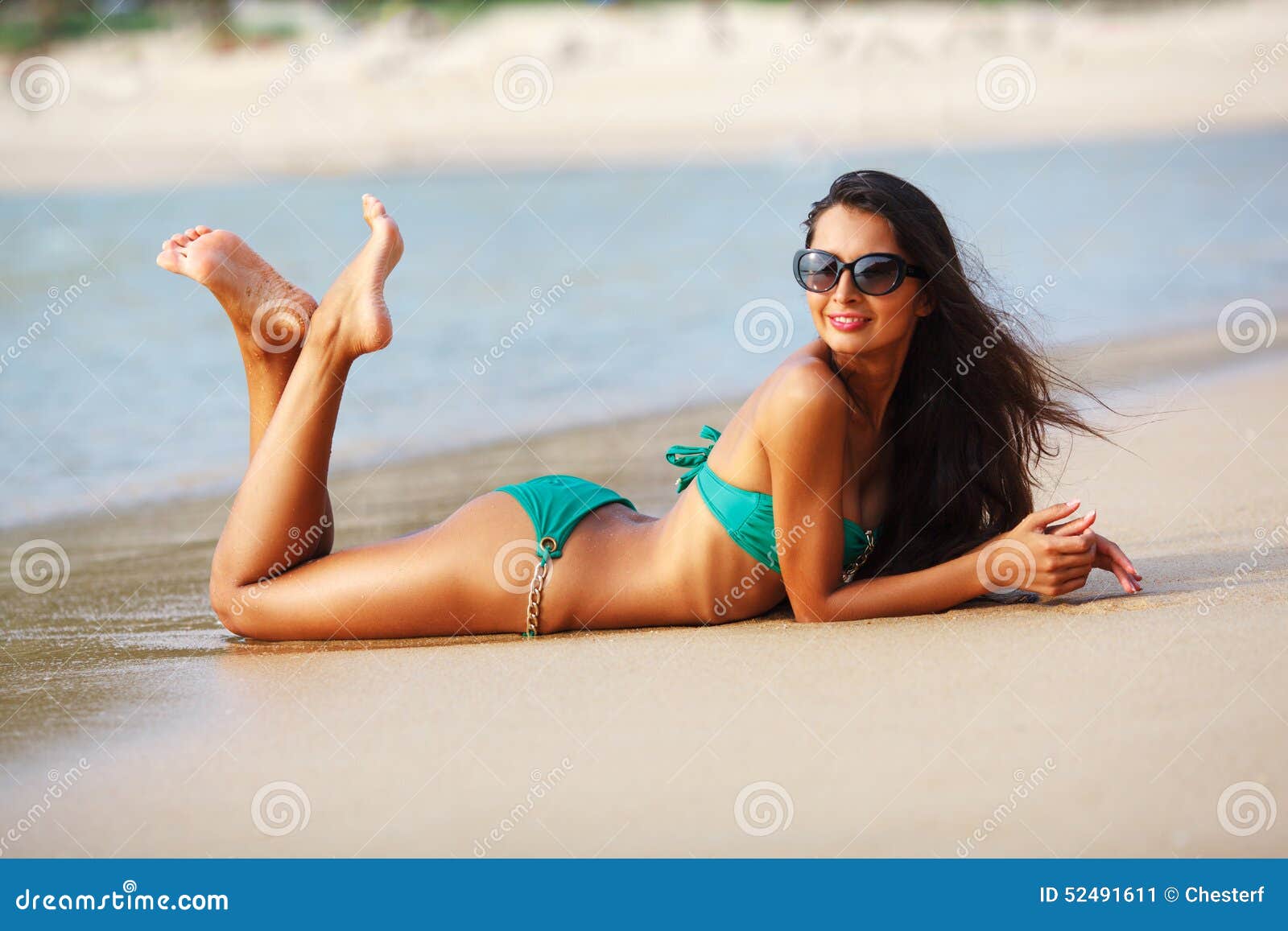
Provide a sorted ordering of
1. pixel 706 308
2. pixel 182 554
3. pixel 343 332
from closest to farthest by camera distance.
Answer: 1. pixel 343 332
2. pixel 182 554
3. pixel 706 308

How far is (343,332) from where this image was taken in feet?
12.8

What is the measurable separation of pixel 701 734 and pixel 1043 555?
95 cm

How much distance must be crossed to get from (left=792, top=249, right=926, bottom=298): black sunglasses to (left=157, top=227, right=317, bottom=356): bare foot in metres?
1.47

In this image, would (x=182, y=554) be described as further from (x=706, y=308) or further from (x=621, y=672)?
(x=706, y=308)

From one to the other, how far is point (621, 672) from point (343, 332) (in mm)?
1247

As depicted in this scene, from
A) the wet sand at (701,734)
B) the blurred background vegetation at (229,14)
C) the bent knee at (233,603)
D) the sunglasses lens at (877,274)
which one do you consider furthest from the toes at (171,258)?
the blurred background vegetation at (229,14)

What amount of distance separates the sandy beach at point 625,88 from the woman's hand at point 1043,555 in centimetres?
2254

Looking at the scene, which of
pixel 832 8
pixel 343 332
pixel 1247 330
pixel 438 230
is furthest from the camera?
pixel 832 8

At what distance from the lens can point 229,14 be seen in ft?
113

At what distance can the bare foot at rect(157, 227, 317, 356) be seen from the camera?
401 cm

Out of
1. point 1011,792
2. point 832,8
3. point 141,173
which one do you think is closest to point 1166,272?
point 1011,792

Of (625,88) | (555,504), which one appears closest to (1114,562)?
(555,504)

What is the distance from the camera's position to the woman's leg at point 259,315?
4.01 m

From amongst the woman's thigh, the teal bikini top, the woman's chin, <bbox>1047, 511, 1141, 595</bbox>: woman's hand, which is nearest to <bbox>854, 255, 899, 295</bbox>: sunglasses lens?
the woman's chin
